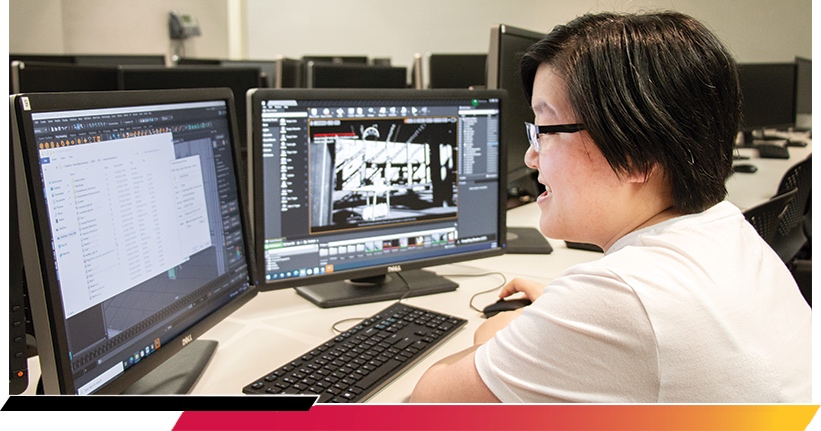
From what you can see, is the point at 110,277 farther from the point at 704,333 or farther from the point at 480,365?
the point at 704,333

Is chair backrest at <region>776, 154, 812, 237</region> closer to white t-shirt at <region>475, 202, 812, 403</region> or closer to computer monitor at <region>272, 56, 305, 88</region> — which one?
white t-shirt at <region>475, 202, 812, 403</region>

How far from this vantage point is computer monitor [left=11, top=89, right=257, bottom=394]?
0.80 metres

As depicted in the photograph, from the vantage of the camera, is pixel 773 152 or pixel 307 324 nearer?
pixel 307 324

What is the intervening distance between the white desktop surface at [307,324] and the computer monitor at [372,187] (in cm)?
5

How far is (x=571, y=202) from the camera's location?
90cm

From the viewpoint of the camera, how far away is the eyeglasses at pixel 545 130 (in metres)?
0.86

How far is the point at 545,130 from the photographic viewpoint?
0.91 m

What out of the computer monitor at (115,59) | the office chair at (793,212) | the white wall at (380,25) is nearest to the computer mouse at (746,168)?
the office chair at (793,212)

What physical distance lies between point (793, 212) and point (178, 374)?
6.22ft

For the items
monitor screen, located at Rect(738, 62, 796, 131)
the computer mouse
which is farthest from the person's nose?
monitor screen, located at Rect(738, 62, 796, 131)

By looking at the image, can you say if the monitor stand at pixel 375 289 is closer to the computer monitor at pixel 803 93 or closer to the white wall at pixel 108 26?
the white wall at pixel 108 26

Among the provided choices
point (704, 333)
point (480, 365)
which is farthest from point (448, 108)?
point (704, 333)

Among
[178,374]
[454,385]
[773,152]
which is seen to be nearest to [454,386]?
[454,385]

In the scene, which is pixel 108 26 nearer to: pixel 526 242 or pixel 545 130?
pixel 526 242
